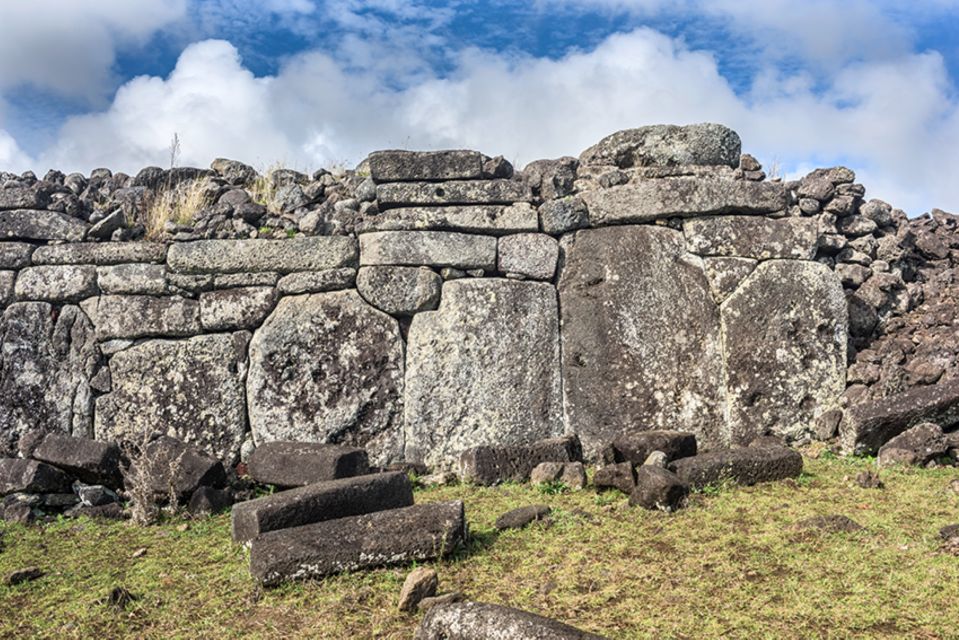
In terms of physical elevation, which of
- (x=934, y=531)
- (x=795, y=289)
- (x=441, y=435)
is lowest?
(x=934, y=531)

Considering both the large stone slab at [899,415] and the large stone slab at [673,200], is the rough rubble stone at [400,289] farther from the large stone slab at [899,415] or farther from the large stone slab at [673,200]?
the large stone slab at [899,415]

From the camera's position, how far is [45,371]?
9.44m

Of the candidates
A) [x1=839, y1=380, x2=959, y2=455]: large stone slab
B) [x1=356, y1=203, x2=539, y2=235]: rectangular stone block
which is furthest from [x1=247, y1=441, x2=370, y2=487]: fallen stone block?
[x1=839, y1=380, x2=959, y2=455]: large stone slab

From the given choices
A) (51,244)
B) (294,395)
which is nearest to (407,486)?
(294,395)

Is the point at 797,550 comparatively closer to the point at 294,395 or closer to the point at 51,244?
the point at 294,395

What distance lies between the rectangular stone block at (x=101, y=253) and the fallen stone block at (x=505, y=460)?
4195 millimetres

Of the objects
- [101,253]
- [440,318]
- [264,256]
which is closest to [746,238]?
[440,318]

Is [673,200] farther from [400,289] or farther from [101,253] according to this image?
[101,253]

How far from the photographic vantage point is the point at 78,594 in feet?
19.1

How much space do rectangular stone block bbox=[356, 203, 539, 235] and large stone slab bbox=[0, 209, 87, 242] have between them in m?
3.36

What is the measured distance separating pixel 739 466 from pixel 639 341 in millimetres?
2096

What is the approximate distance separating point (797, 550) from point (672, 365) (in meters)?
3.57

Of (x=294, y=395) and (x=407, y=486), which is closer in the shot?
(x=407, y=486)

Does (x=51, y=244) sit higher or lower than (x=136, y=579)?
higher
